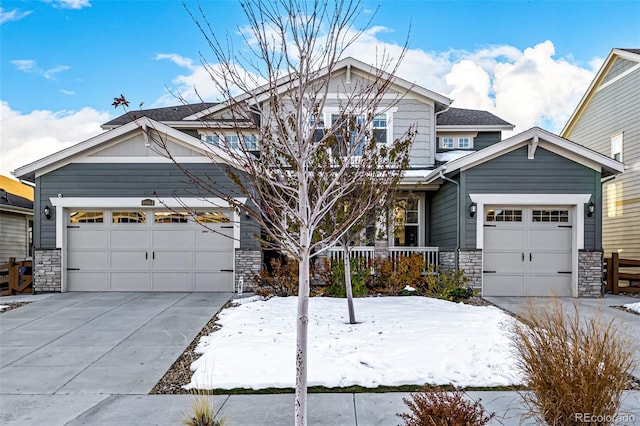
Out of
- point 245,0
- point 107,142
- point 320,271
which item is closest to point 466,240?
point 320,271

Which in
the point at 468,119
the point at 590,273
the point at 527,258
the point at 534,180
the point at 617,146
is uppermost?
the point at 468,119

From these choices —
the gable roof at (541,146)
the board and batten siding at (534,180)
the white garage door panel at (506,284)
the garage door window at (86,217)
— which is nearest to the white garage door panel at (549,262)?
the white garage door panel at (506,284)

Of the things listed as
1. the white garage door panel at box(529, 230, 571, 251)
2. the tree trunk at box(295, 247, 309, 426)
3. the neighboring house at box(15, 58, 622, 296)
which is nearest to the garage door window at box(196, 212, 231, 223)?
the neighboring house at box(15, 58, 622, 296)

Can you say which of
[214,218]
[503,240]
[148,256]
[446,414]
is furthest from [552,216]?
[148,256]

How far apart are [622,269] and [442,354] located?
11.3 metres

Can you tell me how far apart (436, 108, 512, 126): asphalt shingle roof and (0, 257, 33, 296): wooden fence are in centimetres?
1382

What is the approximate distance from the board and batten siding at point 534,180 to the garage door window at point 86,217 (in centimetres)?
960

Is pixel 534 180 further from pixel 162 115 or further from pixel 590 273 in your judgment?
pixel 162 115

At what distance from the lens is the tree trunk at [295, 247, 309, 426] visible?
11.2 ft

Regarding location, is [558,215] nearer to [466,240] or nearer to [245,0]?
[466,240]

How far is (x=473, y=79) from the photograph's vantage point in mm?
16984

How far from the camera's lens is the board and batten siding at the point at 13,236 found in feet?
48.3

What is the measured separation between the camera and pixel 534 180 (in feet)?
36.4

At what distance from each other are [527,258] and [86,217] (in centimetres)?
1168
